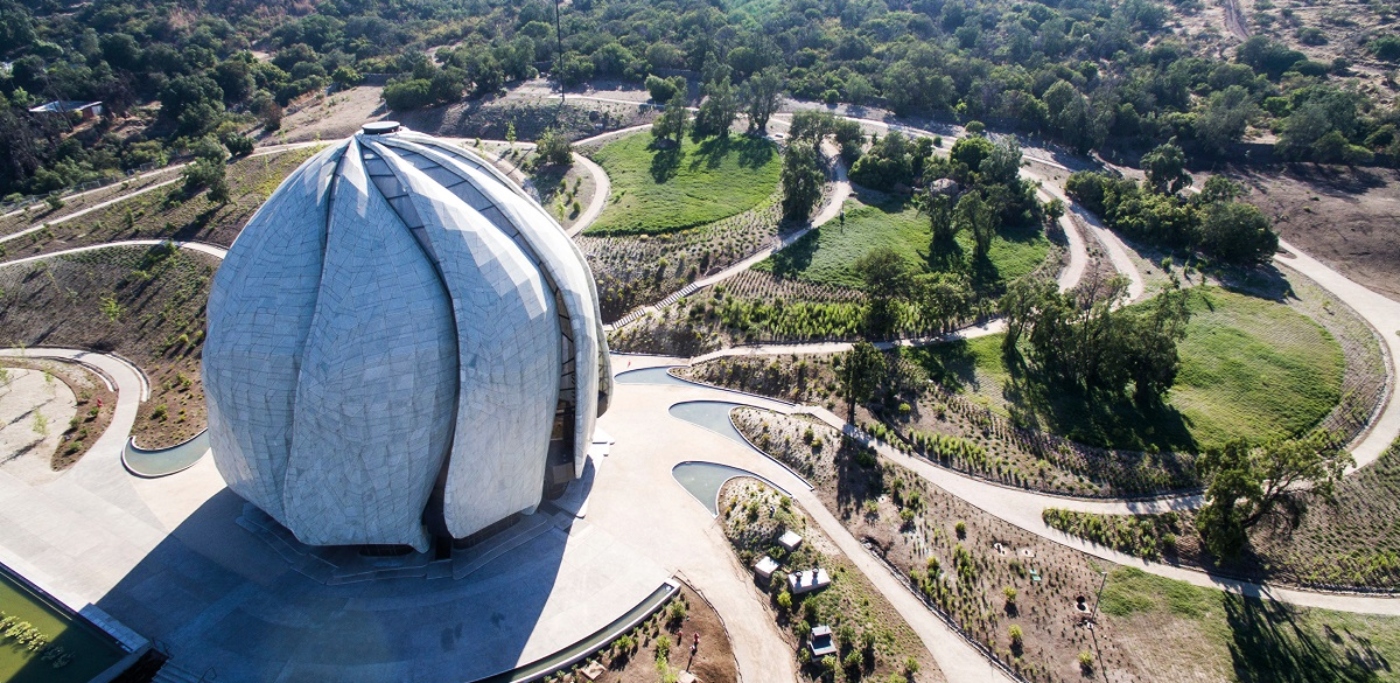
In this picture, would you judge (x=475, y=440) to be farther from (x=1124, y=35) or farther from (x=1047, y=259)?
(x=1124, y=35)

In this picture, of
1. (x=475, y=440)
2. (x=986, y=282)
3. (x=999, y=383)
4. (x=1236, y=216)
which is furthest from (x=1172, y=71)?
(x=475, y=440)

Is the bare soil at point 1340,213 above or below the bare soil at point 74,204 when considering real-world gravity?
below

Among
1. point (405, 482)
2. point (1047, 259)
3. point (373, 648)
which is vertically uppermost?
point (405, 482)

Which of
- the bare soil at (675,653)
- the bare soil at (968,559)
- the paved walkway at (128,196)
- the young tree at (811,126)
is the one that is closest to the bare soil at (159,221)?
the paved walkway at (128,196)

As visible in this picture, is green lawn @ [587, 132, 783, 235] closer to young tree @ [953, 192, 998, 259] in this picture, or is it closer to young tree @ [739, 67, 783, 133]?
young tree @ [739, 67, 783, 133]

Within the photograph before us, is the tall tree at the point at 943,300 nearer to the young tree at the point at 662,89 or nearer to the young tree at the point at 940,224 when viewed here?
the young tree at the point at 940,224

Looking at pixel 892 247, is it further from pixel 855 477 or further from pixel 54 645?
pixel 54 645

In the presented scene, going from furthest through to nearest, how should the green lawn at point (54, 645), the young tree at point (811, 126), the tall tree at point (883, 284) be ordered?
1. the young tree at point (811, 126)
2. the tall tree at point (883, 284)
3. the green lawn at point (54, 645)
